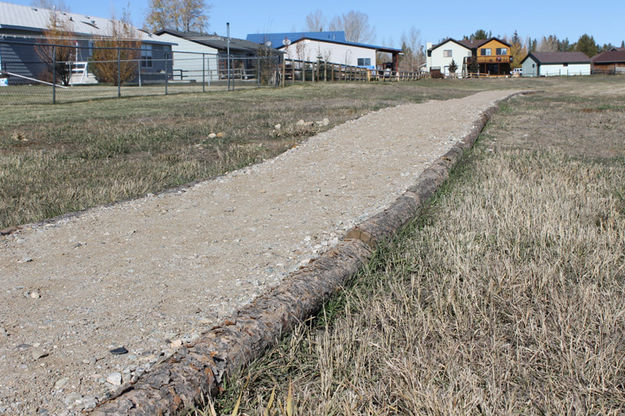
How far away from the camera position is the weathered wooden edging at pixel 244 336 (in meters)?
2.18

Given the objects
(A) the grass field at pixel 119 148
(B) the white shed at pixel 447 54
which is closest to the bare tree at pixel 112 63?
(A) the grass field at pixel 119 148

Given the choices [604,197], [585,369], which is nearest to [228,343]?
[585,369]

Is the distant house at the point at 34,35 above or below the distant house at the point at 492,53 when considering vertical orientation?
below

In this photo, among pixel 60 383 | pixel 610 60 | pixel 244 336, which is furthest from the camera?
pixel 610 60

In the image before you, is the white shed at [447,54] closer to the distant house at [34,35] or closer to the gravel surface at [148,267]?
the distant house at [34,35]

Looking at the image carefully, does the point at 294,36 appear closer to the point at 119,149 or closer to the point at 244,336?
the point at 119,149

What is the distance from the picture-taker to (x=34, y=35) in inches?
1428

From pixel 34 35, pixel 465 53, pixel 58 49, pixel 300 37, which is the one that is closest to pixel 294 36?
pixel 300 37

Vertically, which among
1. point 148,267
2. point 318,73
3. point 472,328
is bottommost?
point 472,328

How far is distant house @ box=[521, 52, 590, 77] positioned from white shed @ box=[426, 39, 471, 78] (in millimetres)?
13281

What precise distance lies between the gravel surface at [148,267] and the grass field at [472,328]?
17.3 inches

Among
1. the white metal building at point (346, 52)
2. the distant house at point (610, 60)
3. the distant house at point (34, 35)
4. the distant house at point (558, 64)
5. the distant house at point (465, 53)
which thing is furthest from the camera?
the distant house at point (610, 60)

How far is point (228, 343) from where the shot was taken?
2.56 meters

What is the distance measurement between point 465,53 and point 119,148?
78950mm
